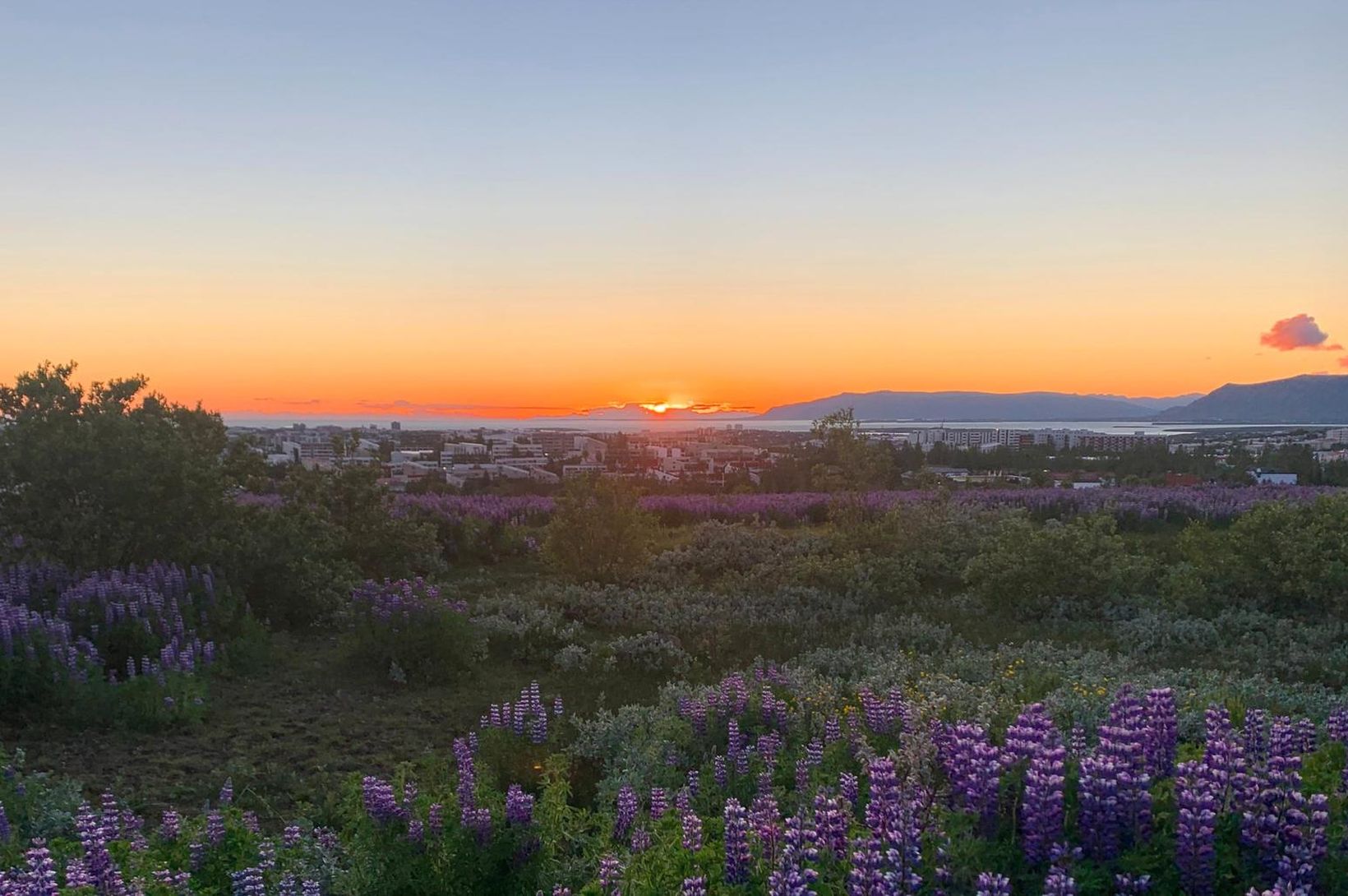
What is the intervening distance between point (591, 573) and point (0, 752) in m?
9.22

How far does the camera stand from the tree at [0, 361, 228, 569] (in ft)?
33.1

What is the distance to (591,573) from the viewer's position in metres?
14.6

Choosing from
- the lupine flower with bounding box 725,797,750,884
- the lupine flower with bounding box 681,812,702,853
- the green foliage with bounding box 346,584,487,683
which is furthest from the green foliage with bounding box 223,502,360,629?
the lupine flower with bounding box 725,797,750,884

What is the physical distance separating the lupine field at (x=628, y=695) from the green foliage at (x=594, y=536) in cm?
6

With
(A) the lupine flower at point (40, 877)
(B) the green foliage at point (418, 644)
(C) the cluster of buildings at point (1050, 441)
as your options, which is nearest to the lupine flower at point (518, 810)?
(A) the lupine flower at point (40, 877)

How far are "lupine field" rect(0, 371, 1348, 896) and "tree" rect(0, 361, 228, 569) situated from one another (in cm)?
4

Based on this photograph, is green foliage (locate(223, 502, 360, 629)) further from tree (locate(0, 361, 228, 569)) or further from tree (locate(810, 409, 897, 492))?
tree (locate(810, 409, 897, 492))

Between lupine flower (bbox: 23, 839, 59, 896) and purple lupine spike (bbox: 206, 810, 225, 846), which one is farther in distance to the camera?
purple lupine spike (bbox: 206, 810, 225, 846)

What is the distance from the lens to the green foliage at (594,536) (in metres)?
14.6

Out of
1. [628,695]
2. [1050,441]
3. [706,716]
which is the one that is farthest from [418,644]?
[1050,441]

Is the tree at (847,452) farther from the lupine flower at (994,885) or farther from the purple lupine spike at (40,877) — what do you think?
the purple lupine spike at (40,877)

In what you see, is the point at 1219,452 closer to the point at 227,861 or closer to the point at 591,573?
the point at 591,573

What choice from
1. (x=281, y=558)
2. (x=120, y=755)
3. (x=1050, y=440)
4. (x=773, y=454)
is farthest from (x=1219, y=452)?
(x=120, y=755)

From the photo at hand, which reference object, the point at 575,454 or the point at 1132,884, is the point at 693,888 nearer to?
the point at 1132,884
